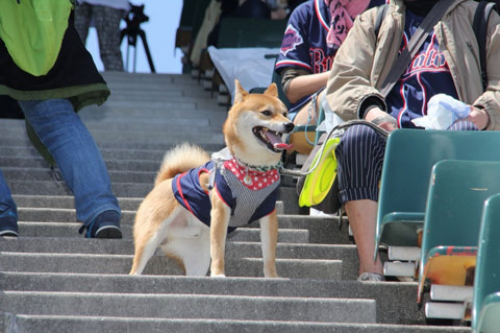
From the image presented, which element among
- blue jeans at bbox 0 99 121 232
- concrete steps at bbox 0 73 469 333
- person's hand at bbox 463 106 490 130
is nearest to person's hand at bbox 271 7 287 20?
concrete steps at bbox 0 73 469 333

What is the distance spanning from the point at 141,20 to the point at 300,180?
884 centimetres

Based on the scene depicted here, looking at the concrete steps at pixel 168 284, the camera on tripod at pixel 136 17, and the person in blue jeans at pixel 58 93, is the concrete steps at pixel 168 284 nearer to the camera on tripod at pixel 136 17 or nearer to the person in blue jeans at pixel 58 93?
the person in blue jeans at pixel 58 93

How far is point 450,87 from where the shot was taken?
444 centimetres

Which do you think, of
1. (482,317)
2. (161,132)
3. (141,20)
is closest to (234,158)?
(482,317)

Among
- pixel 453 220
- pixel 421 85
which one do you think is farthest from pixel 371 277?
pixel 421 85

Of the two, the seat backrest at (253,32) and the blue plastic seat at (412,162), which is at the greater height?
the blue plastic seat at (412,162)

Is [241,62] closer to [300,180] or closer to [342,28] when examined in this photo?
[342,28]

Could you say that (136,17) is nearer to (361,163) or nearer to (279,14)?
(279,14)

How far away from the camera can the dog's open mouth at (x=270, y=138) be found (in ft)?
14.2

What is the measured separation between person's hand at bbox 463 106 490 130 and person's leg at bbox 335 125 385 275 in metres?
0.39

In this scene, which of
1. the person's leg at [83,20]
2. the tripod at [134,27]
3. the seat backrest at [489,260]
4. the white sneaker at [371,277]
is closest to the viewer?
the seat backrest at [489,260]

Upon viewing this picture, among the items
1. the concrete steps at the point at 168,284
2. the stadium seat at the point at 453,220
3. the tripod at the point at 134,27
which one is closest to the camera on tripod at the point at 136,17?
the tripod at the point at 134,27

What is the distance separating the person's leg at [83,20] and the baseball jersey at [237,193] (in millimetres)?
A: 5607

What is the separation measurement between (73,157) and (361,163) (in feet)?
4.38
